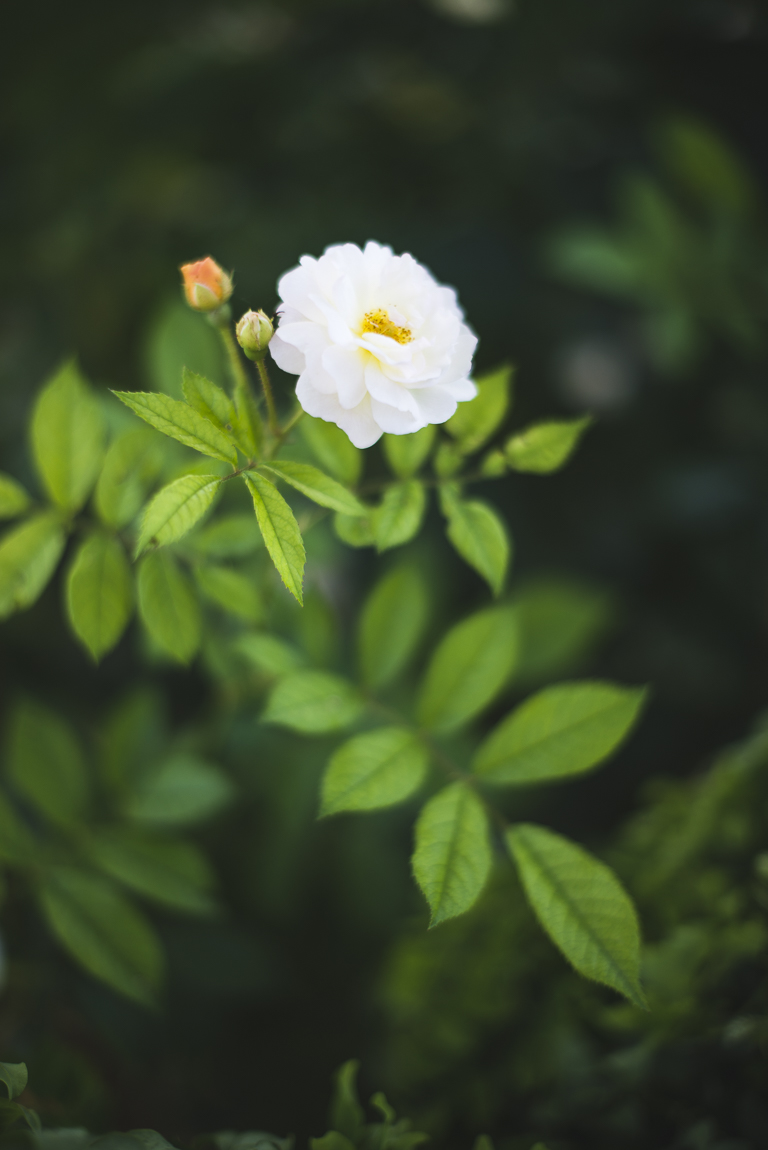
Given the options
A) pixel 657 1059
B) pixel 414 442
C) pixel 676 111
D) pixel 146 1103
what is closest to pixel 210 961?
pixel 146 1103

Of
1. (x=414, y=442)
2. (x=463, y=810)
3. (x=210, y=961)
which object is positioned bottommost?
(x=210, y=961)

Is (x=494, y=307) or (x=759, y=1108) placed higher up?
(x=494, y=307)

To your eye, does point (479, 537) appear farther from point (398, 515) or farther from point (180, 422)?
point (180, 422)

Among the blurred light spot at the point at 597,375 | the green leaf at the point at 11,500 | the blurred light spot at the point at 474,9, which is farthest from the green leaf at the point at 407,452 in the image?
the blurred light spot at the point at 474,9

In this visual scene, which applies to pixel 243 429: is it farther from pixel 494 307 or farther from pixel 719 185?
pixel 719 185

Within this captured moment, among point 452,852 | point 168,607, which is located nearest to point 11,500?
point 168,607

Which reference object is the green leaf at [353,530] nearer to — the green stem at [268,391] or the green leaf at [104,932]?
the green stem at [268,391]

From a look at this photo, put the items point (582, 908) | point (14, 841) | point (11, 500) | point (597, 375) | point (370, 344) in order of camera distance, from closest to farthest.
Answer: point (370, 344), point (582, 908), point (11, 500), point (14, 841), point (597, 375)
